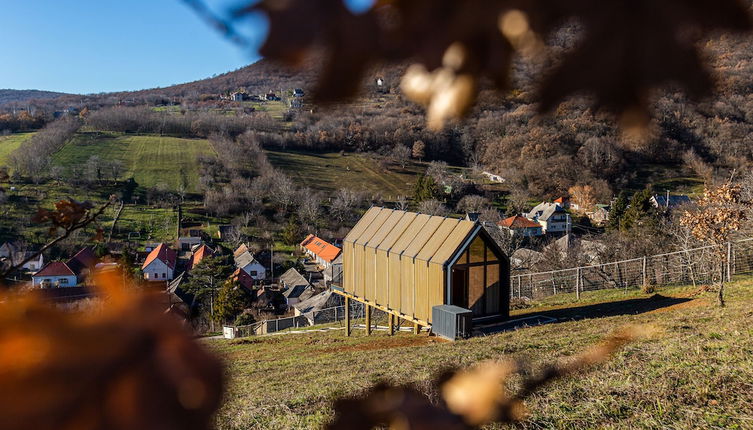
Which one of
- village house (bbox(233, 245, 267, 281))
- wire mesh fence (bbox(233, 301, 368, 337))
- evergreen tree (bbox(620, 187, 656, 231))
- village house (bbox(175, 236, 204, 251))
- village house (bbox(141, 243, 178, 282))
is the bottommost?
wire mesh fence (bbox(233, 301, 368, 337))

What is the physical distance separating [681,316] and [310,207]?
3243 cm

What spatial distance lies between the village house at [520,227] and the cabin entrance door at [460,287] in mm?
16902

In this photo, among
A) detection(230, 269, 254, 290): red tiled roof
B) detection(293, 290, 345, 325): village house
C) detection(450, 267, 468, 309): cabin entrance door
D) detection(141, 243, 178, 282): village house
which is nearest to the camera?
detection(141, 243, 178, 282): village house

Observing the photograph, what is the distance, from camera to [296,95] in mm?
725

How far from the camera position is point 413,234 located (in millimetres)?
10789

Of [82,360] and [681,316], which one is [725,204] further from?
[82,360]

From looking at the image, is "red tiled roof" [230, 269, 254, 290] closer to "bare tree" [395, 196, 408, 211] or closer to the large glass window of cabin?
"bare tree" [395, 196, 408, 211]

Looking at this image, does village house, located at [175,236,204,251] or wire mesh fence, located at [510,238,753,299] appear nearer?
wire mesh fence, located at [510,238,753,299]

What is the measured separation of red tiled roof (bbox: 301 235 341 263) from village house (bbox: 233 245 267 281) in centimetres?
352

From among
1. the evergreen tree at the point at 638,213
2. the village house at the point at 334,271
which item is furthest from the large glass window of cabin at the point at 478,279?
the village house at the point at 334,271

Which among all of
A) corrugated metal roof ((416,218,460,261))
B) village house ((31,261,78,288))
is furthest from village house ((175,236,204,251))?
village house ((31,261,78,288))

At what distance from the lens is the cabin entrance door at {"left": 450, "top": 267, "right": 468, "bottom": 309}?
33.1ft

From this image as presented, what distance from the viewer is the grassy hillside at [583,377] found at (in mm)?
3557

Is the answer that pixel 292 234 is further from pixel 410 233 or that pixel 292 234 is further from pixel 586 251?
pixel 410 233
